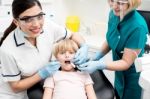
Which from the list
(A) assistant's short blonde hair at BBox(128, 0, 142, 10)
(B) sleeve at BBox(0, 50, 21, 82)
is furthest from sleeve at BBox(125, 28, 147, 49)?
(B) sleeve at BBox(0, 50, 21, 82)

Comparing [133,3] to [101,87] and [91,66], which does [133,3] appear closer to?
[91,66]

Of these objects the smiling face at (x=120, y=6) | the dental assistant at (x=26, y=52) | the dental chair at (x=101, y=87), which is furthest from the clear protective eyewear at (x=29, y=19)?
the dental chair at (x=101, y=87)

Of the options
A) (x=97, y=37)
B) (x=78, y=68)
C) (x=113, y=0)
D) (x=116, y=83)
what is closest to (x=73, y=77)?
(x=78, y=68)

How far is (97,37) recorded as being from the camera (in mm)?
2877

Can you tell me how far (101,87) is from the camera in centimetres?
165

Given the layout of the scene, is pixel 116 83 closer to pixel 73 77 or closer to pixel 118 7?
pixel 73 77

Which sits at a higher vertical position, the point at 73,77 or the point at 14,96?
the point at 73,77

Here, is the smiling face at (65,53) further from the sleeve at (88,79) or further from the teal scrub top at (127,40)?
the teal scrub top at (127,40)

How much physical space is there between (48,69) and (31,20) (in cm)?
31

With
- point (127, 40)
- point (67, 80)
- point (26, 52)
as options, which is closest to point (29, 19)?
point (26, 52)

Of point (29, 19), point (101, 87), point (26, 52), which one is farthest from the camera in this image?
point (101, 87)

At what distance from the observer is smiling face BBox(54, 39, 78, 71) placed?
62.6 inches

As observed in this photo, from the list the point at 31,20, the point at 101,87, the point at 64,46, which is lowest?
the point at 101,87

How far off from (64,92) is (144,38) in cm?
60
